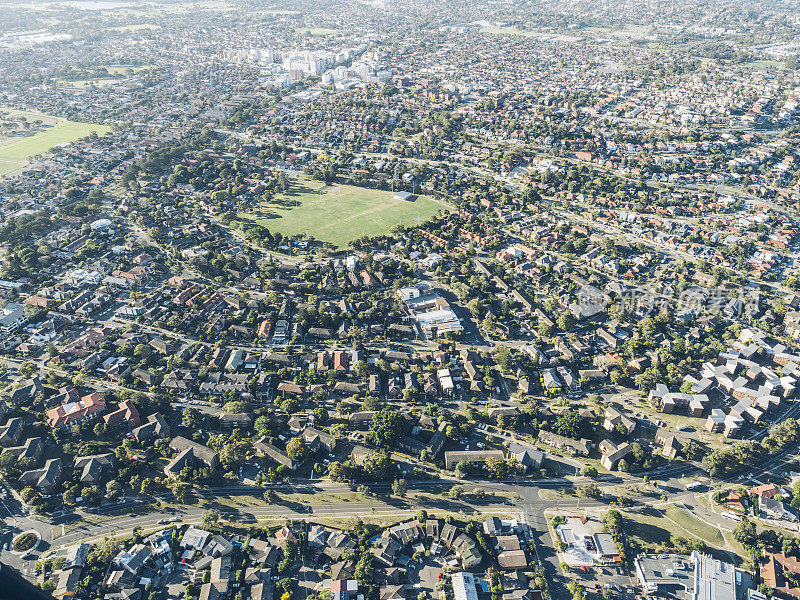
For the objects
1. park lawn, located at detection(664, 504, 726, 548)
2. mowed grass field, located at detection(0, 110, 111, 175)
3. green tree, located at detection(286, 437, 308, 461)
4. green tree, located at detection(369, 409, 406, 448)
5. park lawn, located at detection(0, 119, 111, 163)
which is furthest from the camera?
park lawn, located at detection(0, 119, 111, 163)

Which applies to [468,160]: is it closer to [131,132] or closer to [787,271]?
[787,271]

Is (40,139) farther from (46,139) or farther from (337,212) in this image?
(337,212)

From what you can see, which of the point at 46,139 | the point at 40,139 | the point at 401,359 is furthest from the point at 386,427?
the point at 40,139

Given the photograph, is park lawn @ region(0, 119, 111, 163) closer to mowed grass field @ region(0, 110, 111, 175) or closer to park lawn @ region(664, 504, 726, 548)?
mowed grass field @ region(0, 110, 111, 175)

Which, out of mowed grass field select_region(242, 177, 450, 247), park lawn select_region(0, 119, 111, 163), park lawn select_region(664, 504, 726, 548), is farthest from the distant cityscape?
park lawn select_region(0, 119, 111, 163)

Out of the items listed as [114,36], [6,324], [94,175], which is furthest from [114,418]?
[114,36]
